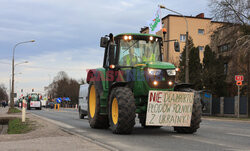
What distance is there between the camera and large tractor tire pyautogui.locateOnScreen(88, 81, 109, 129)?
12.1 metres

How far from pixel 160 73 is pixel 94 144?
310 cm

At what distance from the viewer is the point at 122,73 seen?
11.0 m

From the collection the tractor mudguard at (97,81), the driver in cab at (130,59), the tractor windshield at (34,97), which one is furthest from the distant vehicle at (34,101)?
the driver in cab at (130,59)

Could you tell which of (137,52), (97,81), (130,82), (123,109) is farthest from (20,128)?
(123,109)

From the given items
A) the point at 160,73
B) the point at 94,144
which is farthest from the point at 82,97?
the point at 94,144

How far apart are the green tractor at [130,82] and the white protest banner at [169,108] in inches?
3.8

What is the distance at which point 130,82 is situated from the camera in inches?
421

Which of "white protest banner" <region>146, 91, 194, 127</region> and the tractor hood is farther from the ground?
the tractor hood

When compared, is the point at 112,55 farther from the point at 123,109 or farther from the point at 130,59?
the point at 123,109

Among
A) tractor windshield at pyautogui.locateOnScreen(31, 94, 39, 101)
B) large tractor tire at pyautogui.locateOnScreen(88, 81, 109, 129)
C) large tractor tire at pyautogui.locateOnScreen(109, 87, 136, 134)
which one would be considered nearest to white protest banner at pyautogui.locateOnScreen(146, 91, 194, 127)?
large tractor tire at pyautogui.locateOnScreen(109, 87, 136, 134)

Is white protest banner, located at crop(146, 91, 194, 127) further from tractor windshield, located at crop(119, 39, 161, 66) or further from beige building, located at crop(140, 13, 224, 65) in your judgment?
beige building, located at crop(140, 13, 224, 65)

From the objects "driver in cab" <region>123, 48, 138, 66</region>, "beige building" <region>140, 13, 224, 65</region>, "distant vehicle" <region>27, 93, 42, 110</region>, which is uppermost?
"beige building" <region>140, 13, 224, 65</region>

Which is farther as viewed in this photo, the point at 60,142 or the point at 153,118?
the point at 153,118

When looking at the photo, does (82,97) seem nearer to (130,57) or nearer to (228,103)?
(130,57)
